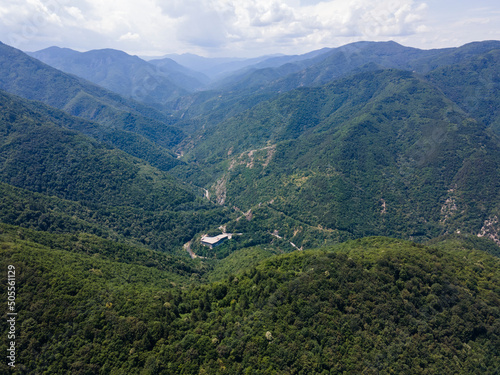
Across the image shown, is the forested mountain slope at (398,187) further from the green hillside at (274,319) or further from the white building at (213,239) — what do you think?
the green hillside at (274,319)

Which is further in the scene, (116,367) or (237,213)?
(237,213)

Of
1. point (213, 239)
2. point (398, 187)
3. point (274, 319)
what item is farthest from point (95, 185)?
point (398, 187)

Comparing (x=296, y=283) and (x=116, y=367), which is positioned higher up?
(x=296, y=283)

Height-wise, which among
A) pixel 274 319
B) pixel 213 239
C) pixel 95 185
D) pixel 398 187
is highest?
pixel 95 185

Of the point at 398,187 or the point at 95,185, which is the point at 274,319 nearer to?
the point at 95,185

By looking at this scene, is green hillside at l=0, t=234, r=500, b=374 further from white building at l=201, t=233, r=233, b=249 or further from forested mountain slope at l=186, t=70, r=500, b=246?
forested mountain slope at l=186, t=70, r=500, b=246

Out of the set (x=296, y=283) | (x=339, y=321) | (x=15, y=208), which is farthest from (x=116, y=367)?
(x=15, y=208)

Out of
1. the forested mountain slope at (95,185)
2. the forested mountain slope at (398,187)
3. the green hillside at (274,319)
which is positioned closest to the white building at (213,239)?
the forested mountain slope at (95,185)

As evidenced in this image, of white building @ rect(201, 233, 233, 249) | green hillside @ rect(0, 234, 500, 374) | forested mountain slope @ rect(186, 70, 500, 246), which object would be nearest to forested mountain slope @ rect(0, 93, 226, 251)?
white building @ rect(201, 233, 233, 249)

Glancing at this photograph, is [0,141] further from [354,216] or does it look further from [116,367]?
[354,216]
